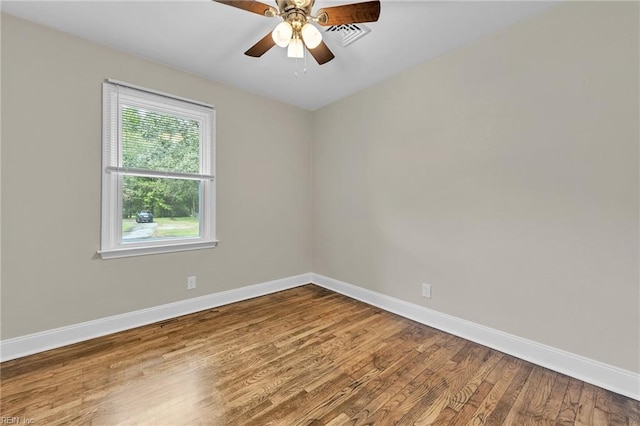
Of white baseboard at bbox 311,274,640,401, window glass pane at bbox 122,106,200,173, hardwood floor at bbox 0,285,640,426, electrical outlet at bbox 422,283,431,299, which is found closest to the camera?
hardwood floor at bbox 0,285,640,426

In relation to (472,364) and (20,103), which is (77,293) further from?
(472,364)

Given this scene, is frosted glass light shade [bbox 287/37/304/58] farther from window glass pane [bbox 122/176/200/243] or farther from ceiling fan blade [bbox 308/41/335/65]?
window glass pane [bbox 122/176/200/243]

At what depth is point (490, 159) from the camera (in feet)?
7.34

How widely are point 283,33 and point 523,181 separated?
6.63 feet

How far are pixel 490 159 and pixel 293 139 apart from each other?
242 centimetres

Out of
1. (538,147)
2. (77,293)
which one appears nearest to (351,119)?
(538,147)

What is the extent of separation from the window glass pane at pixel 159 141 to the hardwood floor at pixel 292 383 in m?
1.59

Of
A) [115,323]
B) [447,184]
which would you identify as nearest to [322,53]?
[447,184]

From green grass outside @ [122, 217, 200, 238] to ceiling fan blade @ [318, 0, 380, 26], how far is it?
2.31 m

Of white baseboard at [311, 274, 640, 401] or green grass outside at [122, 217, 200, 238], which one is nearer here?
white baseboard at [311, 274, 640, 401]

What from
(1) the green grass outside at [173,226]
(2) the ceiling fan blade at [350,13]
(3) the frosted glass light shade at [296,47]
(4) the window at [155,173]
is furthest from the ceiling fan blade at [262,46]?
(1) the green grass outside at [173,226]

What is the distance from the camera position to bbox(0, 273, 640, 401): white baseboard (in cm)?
176

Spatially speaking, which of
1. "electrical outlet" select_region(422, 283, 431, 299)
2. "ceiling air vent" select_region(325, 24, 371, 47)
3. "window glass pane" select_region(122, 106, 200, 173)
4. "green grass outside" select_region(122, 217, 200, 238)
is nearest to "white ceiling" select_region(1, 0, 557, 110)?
"ceiling air vent" select_region(325, 24, 371, 47)

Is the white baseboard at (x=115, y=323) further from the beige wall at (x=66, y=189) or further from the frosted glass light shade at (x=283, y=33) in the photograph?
the frosted glass light shade at (x=283, y=33)
